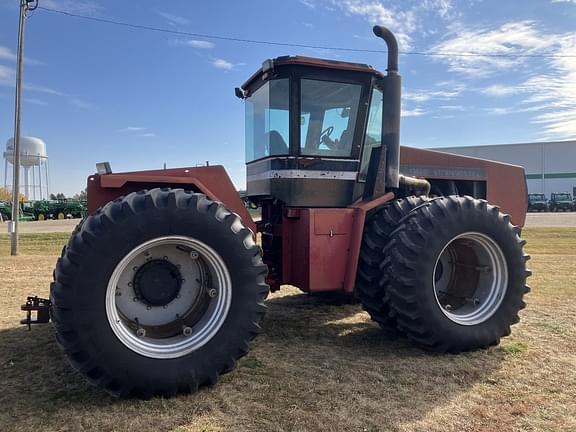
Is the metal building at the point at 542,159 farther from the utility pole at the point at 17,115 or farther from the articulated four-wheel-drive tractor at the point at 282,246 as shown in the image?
the articulated four-wheel-drive tractor at the point at 282,246

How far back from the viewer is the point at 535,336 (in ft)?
17.4

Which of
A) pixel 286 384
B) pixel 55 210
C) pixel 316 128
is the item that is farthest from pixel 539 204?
pixel 286 384

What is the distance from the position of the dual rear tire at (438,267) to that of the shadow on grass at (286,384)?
258 mm

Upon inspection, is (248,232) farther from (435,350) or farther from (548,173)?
(548,173)

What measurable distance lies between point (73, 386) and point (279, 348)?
189cm

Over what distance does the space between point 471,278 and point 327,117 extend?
7.43 feet

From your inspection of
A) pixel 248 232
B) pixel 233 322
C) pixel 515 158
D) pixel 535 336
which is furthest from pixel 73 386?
pixel 515 158

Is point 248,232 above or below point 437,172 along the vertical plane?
below

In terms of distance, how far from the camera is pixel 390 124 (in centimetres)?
510

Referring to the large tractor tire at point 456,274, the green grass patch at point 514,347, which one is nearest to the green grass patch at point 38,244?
the large tractor tire at point 456,274

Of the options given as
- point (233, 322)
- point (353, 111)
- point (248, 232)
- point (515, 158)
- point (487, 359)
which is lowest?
point (487, 359)

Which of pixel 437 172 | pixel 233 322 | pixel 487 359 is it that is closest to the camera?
pixel 233 322

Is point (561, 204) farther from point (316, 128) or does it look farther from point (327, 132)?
point (316, 128)

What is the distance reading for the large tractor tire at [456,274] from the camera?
450 centimetres
